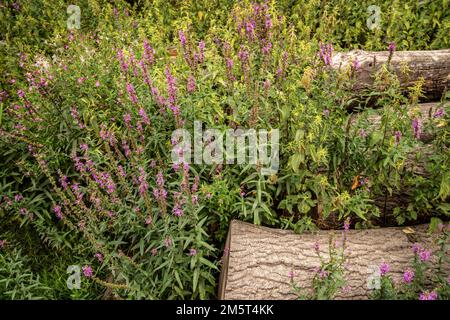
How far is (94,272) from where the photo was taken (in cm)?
393

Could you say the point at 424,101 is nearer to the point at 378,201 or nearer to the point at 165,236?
the point at 378,201

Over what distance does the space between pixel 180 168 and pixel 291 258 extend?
1.14 metres

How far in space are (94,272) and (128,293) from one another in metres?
0.75

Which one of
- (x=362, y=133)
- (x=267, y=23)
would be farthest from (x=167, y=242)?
(x=267, y=23)

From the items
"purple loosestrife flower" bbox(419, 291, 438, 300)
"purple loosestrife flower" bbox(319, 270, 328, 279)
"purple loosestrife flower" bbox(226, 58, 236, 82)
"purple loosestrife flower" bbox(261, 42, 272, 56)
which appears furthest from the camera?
"purple loosestrife flower" bbox(261, 42, 272, 56)

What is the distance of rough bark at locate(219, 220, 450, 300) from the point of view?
10.6ft

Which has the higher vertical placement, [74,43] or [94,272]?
[74,43]

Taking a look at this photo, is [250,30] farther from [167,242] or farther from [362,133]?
[167,242]

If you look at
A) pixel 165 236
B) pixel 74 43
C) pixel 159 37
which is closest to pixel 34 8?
pixel 74 43

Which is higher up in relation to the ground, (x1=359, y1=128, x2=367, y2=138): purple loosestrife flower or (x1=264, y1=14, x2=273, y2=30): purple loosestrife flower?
(x1=264, y1=14, x2=273, y2=30): purple loosestrife flower

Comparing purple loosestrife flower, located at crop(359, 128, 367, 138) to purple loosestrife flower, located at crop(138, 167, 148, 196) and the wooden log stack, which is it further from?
purple loosestrife flower, located at crop(138, 167, 148, 196)

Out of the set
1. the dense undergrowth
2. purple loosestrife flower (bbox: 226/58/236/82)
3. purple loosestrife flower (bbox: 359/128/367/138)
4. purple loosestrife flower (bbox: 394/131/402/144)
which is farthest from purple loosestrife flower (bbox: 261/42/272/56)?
purple loosestrife flower (bbox: 394/131/402/144)

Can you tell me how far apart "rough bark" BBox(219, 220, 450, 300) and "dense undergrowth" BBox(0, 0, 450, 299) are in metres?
0.17
